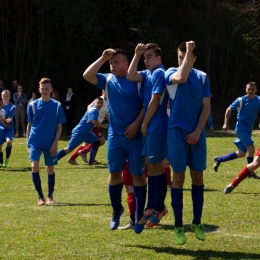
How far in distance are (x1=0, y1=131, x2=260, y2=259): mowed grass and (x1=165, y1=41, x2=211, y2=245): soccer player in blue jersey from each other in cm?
45

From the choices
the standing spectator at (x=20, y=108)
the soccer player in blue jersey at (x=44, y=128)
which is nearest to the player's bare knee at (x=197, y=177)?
the soccer player in blue jersey at (x=44, y=128)

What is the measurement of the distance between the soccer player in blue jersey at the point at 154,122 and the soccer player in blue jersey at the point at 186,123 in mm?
227

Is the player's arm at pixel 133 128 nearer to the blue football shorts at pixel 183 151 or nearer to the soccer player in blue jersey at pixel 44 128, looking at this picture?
the blue football shorts at pixel 183 151

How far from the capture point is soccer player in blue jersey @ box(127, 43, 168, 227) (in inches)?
287

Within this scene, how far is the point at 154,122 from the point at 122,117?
0.43m

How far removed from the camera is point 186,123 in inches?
276

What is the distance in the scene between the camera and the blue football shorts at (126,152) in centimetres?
761

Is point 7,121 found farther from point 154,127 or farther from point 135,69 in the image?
point 154,127

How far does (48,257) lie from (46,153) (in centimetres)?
405

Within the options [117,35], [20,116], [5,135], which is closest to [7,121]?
[5,135]

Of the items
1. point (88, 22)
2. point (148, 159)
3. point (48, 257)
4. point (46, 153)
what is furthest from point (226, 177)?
point (88, 22)

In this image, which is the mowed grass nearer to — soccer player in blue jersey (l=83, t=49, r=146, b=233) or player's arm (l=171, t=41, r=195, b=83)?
soccer player in blue jersey (l=83, t=49, r=146, b=233)

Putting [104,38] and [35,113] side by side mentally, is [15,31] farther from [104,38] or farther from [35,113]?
[35,113]

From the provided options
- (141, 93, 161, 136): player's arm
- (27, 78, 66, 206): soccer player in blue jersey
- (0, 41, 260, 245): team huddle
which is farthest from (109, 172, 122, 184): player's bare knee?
(27, 78, 66, 206): soccer player in blue jersey
